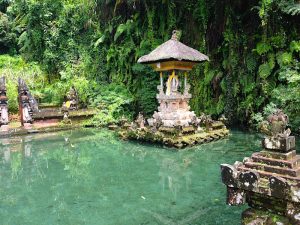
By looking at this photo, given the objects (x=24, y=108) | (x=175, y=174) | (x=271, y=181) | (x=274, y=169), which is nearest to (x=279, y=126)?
(x=274, y=169)

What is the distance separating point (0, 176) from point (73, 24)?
13.5 m

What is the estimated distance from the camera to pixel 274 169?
3270 millimetres

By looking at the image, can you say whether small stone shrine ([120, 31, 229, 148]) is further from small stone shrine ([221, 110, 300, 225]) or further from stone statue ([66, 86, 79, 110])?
small stone shrine ([221, 110, 300, 225])

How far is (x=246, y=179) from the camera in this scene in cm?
324

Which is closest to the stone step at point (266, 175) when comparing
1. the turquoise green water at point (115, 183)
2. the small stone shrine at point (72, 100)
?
the turquoise green water at point (115, 183)

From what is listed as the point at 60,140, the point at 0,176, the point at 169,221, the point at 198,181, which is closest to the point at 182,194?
the point at 198,181

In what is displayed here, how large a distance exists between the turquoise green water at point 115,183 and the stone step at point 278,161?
0.95m

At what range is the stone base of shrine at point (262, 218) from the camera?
3.14m

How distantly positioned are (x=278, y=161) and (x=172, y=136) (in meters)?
5.51

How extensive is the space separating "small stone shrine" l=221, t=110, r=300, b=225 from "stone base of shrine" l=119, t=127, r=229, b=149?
16.3 ft

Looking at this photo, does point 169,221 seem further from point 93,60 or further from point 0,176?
point 93,60

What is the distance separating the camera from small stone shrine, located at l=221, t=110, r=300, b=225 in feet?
9.96

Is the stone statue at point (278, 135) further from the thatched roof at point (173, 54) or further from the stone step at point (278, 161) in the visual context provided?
the thatched roof at point (173, 54)

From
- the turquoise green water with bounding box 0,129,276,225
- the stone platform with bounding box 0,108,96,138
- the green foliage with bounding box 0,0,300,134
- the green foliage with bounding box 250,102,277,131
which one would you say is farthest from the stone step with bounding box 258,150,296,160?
the stone platform with bounding box 0,108,96,138
